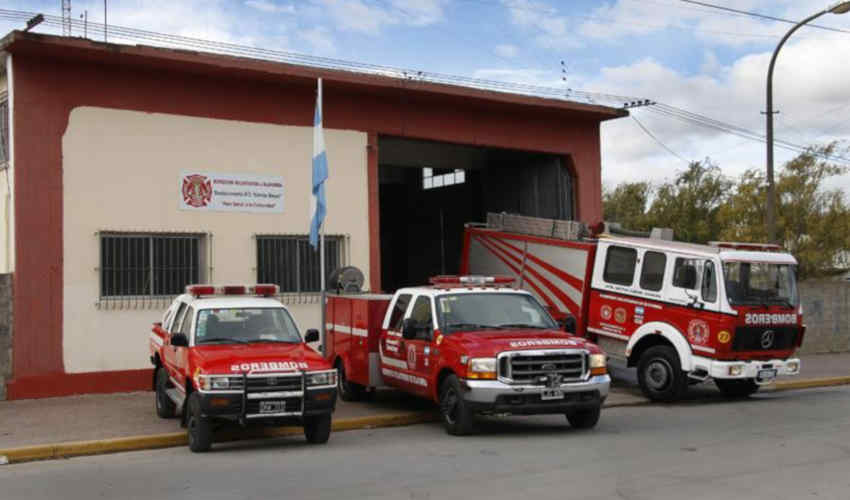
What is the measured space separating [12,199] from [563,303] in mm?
9885

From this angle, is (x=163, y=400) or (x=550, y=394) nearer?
(x=550, y=394)

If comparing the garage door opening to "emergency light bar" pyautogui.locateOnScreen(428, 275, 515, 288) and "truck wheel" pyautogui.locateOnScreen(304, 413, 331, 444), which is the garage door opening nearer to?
"emergency light bar" pyautogui.locateOnScreen(428, 275, 515, 288)

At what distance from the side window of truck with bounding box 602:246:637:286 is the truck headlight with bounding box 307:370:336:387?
282 inches

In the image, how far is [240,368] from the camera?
36.2 ft

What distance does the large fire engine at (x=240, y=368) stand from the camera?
10961mm

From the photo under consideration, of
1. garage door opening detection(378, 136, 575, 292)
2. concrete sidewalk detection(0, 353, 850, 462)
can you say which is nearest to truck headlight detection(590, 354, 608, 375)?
concrete sidewalk detection(0, 353, 850, 462)

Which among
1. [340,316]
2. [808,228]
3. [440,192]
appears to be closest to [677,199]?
[808,228]

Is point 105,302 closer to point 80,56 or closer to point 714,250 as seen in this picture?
point 80,56

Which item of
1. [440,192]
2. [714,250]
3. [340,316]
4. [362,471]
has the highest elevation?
[440,192]

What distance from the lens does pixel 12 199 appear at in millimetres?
15820

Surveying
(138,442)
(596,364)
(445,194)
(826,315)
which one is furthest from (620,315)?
(826,315)

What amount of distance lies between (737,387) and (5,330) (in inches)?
493

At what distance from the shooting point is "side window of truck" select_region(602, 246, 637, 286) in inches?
663

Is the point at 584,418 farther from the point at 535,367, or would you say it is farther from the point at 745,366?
the point at 745,366
